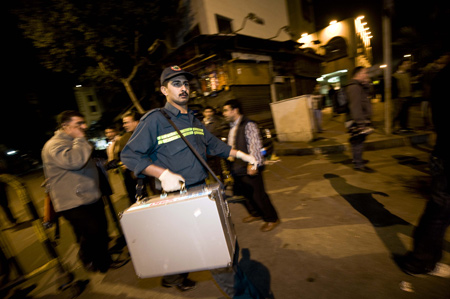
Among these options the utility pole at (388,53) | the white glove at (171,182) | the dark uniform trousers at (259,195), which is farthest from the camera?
the utility pole at (388,53)

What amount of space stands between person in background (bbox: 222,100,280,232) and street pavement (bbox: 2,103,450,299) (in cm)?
31

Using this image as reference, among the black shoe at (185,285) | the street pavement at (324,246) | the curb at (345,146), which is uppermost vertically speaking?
the curb at (345,146)

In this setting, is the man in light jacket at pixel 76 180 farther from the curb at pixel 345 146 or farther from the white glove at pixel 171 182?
the curb at pixel 345 146

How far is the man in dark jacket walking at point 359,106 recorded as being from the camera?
15.1 feet

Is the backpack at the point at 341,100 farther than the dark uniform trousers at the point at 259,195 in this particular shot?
Yes

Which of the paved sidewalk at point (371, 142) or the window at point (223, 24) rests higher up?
the window at point (223, 24)

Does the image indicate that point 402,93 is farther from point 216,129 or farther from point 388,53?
point 216,129

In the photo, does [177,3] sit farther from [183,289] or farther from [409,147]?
[183,289]

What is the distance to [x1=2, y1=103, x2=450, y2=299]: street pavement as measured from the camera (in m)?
2.10

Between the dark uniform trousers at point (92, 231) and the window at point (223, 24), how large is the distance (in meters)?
12.6

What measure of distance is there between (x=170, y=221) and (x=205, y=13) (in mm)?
13220

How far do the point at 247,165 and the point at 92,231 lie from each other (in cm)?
233

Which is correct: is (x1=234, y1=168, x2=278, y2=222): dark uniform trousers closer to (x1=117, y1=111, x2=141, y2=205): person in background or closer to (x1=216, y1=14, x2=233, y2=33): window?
(x1=117, y1=111, x2=141, y2=205): person in background

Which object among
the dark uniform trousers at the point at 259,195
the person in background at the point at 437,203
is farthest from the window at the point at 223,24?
the person in background at the point at 437,203
